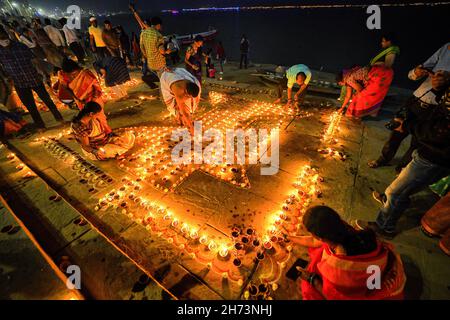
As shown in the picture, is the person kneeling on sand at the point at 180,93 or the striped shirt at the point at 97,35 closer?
the person kneeling on sand at the point at 180,93

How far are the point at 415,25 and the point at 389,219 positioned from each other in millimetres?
35953

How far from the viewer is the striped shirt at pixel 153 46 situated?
221 inches

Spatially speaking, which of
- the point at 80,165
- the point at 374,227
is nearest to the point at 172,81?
the point at 80,165

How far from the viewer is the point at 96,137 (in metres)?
3.91

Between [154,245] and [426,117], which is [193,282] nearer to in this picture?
[154,245]

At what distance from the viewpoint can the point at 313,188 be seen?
11.1 ft

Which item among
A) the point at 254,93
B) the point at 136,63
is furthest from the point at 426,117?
the point at 136,63

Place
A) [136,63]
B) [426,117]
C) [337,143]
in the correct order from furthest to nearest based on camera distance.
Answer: [136,63] < [337,143] < [426,117]

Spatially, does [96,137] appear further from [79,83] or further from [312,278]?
[312,278]

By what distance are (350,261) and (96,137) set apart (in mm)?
4173

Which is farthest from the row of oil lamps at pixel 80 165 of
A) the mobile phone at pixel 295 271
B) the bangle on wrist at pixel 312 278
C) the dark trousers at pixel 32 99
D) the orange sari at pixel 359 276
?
the orange sari at pixel 359 276

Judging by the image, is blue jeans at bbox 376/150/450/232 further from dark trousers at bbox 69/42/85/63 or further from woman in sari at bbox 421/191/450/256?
dark trousers at bbox 69/42/85/63

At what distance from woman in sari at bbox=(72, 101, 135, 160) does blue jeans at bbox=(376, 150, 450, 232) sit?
422 centimetres

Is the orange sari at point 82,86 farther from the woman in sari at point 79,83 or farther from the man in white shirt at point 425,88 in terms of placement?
the man in white shirt at point 425,88
